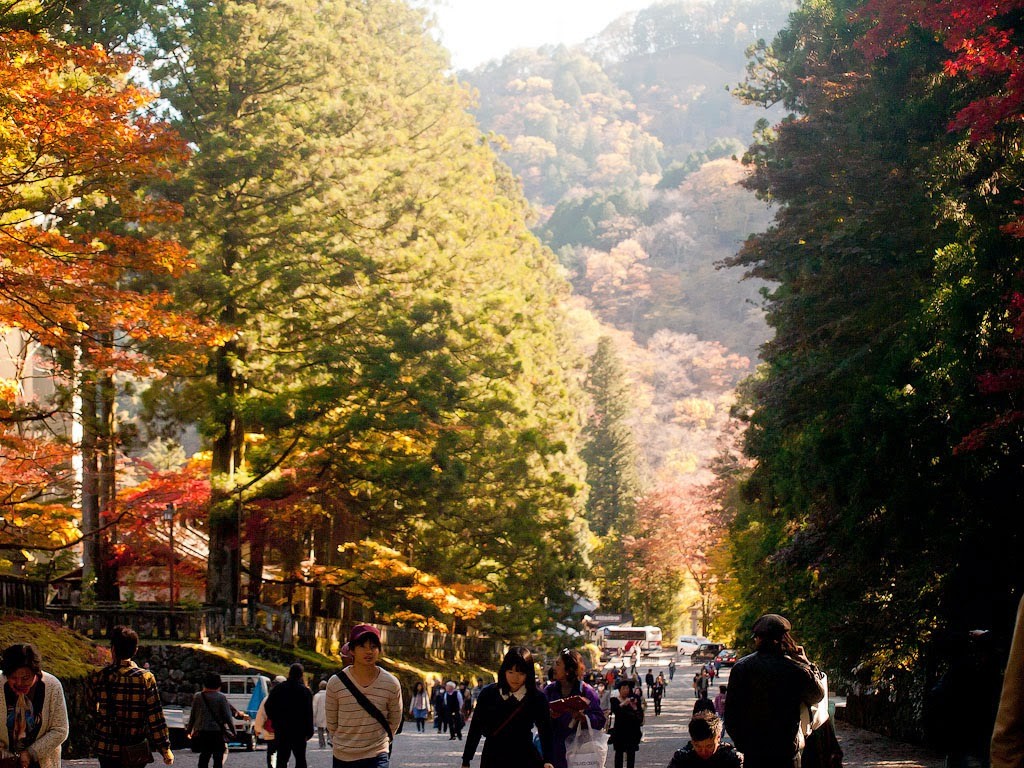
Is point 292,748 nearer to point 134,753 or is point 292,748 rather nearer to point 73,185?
point 134,753

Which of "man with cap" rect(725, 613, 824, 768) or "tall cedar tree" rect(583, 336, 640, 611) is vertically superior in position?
"tall cedar tree" rect(583, 336, 640, 611)

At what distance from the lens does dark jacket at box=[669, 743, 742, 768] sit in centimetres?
705

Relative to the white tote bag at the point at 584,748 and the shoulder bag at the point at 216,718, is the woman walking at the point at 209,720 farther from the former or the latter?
the white tote bag at the point at 584,748

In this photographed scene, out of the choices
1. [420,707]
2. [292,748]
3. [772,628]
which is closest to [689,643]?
[420,707]

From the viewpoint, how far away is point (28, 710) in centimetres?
710

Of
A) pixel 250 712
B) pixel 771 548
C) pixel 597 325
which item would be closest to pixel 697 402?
pixel 597 325

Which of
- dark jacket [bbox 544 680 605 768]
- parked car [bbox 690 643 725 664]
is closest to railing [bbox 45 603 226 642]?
dark jacket [bbox 544 680 605 768]

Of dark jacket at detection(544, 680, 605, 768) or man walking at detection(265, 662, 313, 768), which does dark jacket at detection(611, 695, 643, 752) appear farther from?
dark jacket at detection(544, 680, 605, 768)

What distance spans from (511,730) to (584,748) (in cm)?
178

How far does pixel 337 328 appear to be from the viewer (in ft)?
88.1

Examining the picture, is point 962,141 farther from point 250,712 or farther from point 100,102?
point 250,712

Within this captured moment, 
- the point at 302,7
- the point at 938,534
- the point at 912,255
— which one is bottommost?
the point at 938,534

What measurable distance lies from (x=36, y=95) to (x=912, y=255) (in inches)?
507

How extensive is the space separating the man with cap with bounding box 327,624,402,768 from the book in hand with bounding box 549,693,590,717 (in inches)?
65.1
